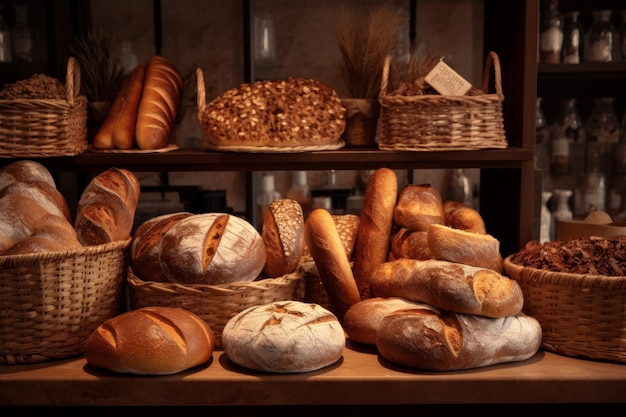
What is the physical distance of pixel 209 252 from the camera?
1.61 m

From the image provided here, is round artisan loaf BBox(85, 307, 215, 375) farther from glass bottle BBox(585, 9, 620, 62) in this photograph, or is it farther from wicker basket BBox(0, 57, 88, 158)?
glass bottle BBox(585, 9, 620, 62)

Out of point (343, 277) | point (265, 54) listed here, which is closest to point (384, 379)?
point (343, 277)

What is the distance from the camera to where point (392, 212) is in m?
1.82

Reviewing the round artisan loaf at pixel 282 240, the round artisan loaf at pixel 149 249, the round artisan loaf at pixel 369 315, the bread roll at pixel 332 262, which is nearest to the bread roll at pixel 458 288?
the round artisan loaf at pixel 369 315

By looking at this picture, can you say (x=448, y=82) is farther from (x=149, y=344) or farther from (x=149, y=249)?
→ (x=149, y=344)

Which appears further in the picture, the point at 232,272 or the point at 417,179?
the point at 417,179

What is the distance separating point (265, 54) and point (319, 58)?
400 mm

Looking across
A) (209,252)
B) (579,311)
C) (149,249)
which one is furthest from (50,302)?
(579,311)

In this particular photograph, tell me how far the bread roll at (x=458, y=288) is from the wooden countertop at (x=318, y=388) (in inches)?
5.7

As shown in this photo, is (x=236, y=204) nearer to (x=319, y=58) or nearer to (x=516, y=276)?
(x=319, y=58)

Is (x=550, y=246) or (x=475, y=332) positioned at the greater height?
(x=550, y=246)

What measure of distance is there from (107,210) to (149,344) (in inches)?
16.4

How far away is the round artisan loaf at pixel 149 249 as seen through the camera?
1.67 meters

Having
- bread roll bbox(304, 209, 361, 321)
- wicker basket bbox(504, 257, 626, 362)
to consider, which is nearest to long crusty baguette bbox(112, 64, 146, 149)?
bread roll bbox(304, 209, 361, 321)
